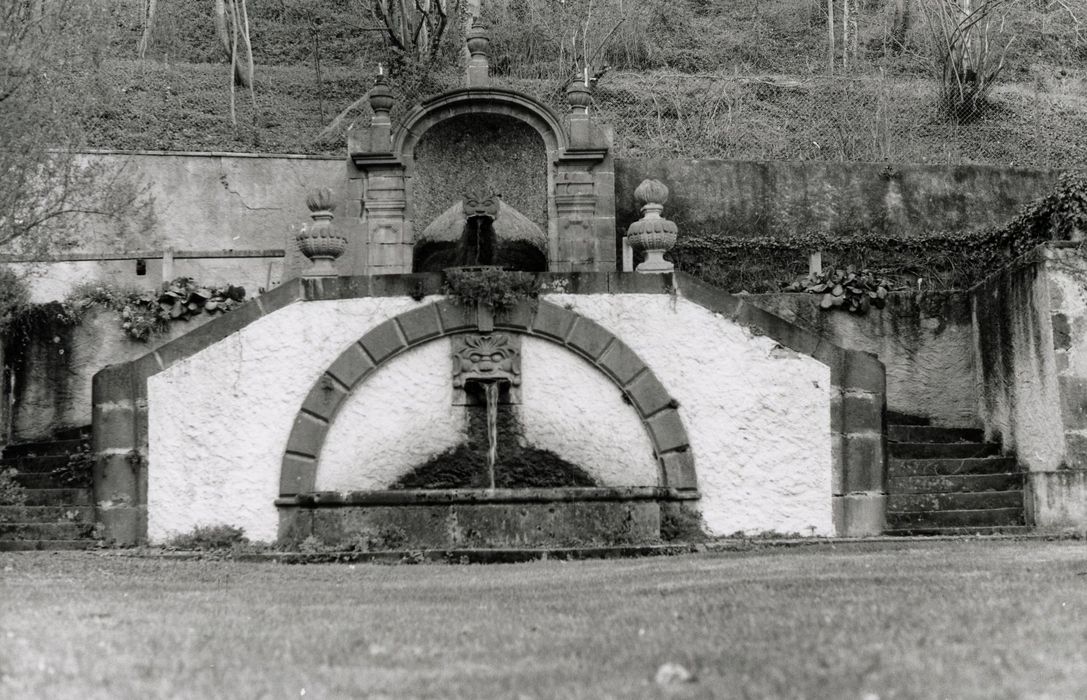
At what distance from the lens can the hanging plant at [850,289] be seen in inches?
589

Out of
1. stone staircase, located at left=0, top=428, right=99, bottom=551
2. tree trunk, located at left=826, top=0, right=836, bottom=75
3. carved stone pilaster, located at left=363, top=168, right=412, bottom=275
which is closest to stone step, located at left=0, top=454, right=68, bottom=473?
A: stone staircase, located at left=0, top=428, right=99, bottom=551

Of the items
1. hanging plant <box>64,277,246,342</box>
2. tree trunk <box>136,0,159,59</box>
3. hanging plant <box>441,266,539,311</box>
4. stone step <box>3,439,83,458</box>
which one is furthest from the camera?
tree trunk <box>136,0,159,59</box>

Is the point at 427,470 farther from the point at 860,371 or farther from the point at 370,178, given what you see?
the point at 370,178

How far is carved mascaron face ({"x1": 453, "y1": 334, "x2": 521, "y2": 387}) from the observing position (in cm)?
1238

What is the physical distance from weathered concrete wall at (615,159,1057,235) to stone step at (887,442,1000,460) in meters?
5.23

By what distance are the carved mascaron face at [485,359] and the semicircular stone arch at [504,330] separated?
0.35 feet

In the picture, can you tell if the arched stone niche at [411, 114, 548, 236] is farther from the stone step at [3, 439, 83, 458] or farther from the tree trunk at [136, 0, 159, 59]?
the tree trunk at [136, 0, 159, 59]

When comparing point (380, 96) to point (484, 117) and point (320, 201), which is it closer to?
point (484, 117)

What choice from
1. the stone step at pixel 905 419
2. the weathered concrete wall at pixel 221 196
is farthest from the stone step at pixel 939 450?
the weathered concrete wall at pixel 221 196

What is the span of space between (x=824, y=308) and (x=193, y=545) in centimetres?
706

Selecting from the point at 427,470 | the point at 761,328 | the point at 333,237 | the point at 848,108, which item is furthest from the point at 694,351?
the point at 848,108

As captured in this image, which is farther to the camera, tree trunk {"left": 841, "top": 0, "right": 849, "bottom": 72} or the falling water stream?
tree trunk {"left": 841, "top": 0, "right": 849, "bottom": 72}

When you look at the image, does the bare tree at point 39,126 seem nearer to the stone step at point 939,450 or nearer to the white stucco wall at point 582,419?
the white stucco wall at point 582,419

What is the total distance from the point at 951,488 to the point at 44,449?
8757 millimetres
